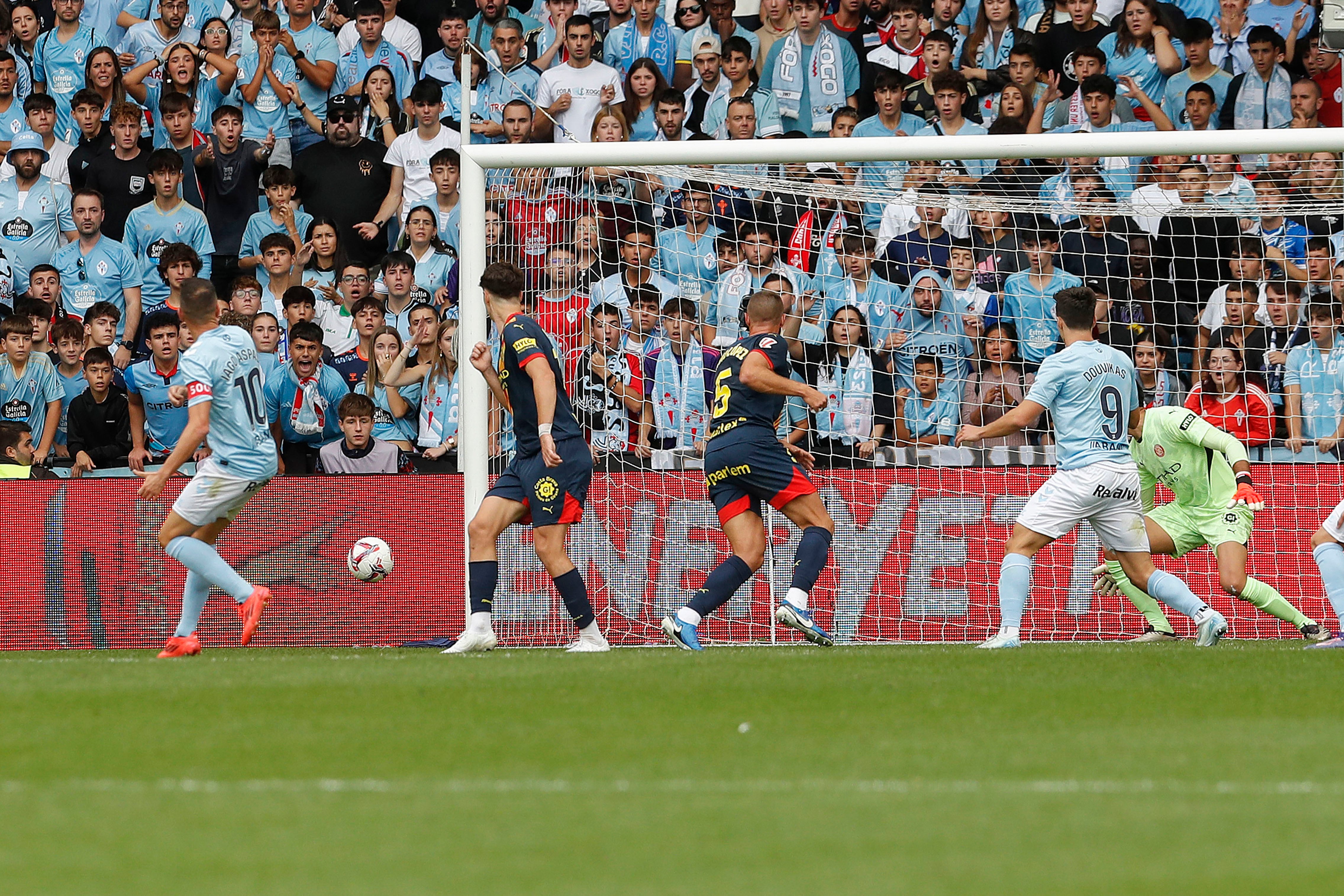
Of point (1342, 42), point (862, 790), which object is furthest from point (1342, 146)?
point (862, 790)

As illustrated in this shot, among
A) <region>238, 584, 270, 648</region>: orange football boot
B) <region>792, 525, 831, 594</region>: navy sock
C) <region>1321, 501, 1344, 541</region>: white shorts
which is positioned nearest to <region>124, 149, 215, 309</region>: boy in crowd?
<region>238, 584, 270, 648</region>: orange football boot

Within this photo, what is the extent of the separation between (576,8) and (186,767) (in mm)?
12456

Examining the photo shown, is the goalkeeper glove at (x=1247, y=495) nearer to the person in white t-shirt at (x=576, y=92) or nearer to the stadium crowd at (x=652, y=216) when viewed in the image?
the stadium crowd at (x=652, y=216)

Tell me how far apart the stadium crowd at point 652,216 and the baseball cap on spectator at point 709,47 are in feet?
0.13

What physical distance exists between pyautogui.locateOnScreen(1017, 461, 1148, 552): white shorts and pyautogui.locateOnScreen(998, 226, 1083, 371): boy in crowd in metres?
2.87

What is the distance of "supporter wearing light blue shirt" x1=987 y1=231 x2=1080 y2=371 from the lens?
494 inches

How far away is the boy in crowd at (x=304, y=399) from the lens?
12992 mm

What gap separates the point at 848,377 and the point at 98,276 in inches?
276

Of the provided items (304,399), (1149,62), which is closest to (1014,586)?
(304,399)

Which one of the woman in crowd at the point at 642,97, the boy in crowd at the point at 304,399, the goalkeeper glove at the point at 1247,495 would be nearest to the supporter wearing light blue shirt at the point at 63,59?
the boy in crowd at the point at 304,399

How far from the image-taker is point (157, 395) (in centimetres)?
1329

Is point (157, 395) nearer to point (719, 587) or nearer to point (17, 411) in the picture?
point (17, 411)

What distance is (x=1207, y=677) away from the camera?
762 centimetres

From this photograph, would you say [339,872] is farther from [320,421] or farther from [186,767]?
[320,421]
